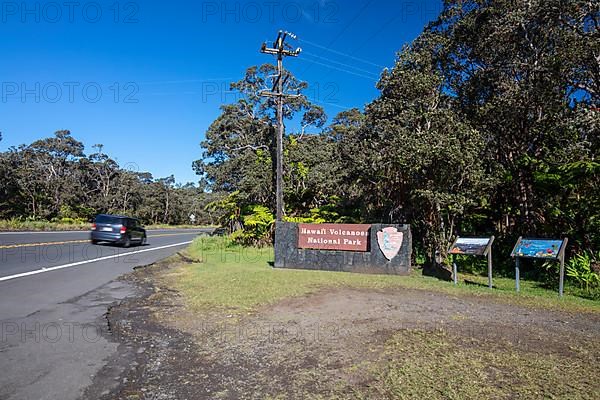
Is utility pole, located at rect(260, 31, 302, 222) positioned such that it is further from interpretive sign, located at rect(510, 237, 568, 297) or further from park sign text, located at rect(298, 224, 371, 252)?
interpretive sign, located at rect(510, 237, 568, 297)

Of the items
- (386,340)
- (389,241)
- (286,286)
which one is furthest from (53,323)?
(389,241)

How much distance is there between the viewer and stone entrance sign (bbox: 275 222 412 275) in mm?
11414

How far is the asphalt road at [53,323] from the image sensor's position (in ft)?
13.1

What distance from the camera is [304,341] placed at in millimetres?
5301

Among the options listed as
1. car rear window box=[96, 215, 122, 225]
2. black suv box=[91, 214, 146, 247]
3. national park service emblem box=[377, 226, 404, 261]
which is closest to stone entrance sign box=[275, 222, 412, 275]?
national park service emblem box=[377, 226, 404, 261]

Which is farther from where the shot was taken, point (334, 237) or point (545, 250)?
point (334, 237)

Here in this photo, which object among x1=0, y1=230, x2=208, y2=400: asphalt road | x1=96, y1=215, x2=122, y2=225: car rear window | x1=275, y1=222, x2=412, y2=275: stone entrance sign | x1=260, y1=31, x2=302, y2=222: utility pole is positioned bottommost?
x1=0, y1=230, x2=208, y2=400: asphalt road

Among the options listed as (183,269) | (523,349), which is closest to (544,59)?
(523,349)

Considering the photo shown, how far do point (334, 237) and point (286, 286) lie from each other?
3378mm

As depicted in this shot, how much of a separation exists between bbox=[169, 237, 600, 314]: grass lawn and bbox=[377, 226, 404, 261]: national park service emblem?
772 millimetres

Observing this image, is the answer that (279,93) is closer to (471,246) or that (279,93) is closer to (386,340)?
(471,246)

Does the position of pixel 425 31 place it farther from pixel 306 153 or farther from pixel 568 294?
pixel 568 294

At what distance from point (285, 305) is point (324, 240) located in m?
4.99

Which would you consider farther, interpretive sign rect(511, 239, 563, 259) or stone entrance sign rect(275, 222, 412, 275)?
stone entrance sign rect(275, 222, 412, 275)
